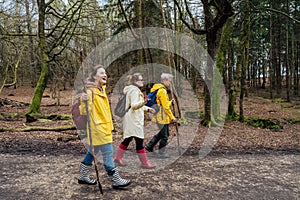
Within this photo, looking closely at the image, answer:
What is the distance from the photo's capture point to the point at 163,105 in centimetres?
541

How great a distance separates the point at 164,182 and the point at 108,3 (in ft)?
32.9

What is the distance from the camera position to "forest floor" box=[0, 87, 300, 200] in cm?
368

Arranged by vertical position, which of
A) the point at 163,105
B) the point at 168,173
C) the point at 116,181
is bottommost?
the point at 168,173

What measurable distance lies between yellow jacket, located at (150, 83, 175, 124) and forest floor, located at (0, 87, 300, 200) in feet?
2.83

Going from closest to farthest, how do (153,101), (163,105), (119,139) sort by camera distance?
1. (163,105)
2. (153,101)
3. (119,139)

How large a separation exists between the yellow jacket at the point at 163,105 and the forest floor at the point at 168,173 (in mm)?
862

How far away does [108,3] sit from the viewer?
476 inches

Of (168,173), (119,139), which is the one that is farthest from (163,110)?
(119,139)

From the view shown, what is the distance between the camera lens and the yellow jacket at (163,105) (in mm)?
5415

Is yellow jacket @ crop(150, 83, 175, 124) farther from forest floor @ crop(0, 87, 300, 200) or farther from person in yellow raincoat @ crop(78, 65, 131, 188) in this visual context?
person in yellow raincoat @ crop(78, 65, 131, 188)

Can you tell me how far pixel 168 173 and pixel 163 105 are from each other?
144 cm

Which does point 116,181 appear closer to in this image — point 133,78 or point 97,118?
point 97,118

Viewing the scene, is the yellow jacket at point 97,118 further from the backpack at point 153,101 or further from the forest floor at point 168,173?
the backpack at point 153,101

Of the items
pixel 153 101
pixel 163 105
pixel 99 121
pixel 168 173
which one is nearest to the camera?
pixel 99 121
